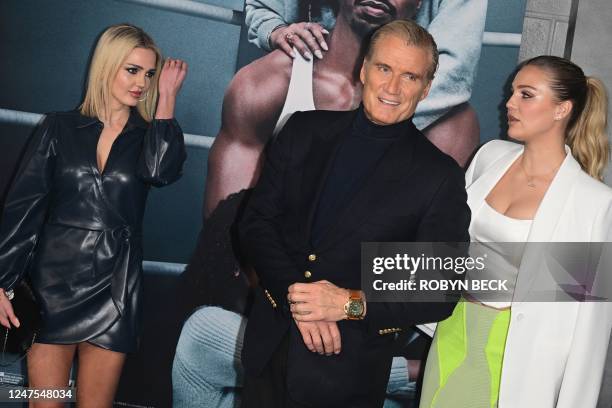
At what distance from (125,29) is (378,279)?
172 centimetres

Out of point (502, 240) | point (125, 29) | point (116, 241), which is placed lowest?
point (116, 241)

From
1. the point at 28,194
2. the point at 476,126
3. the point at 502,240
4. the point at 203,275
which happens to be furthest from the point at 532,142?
the point at 28,194

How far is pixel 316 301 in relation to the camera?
7.79ft

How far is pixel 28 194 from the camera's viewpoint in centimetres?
314

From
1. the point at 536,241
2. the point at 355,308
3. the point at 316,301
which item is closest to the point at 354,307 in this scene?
the point at 355,308

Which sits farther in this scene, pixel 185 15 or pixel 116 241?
pixel 185 15

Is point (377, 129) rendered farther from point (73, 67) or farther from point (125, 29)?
point (73, 67)

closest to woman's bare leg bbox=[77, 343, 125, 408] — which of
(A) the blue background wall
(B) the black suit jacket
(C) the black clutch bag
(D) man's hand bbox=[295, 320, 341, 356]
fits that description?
(C) the black clutch bag

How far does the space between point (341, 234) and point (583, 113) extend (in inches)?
49.8

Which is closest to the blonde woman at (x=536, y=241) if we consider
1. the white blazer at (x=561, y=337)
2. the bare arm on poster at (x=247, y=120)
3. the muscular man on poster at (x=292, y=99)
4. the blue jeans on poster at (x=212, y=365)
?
the white blazer at (x=561, y=337)

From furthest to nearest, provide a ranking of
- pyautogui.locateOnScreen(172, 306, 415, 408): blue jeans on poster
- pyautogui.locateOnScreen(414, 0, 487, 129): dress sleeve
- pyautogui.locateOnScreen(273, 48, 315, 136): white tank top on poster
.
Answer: pyautogui.locateOnScreen(172, 306, 415, 408): blue jeans on poster < pyautogui.locateOnScreen(273, 48, 315, 136): white tank top on poster < pyautogui.locateOnScreen(414, 0, 487, 129): dress sleeve

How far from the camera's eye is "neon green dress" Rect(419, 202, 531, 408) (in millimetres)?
2803

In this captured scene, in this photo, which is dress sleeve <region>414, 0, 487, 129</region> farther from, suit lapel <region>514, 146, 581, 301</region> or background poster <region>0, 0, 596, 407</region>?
suit lapel <region>514, 146, 581, 301</region>

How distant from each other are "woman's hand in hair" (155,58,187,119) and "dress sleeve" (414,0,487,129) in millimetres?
1222
